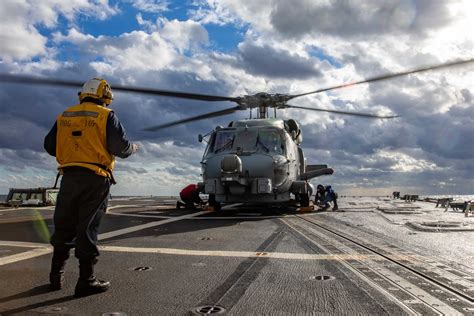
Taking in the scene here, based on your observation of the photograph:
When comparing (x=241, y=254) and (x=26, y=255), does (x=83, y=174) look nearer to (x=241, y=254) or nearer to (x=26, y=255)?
(x=26, y=255)

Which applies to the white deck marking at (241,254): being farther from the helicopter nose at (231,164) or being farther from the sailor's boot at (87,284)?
the helicopter nose at (231,164)

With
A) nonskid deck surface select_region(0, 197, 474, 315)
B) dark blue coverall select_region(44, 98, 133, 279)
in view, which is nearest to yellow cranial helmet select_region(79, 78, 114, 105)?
dark blue coverall select_region(44, 98, 133, 279)

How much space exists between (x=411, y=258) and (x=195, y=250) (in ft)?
10.4

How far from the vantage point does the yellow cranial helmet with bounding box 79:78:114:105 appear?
14.3ft

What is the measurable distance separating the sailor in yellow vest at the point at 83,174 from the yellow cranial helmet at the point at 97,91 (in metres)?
0.09

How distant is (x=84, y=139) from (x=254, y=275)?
2355mm

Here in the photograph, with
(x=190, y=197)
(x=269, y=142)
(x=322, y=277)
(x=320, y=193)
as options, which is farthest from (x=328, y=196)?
(x=322, y=277)

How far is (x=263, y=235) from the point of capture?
8469 millimetres

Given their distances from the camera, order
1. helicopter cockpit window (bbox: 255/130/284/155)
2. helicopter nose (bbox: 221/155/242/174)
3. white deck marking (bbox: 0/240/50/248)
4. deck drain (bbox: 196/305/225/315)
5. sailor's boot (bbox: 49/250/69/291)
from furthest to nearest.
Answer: helicopter cockpit window (bbox: 255/130/284/155)
helicopter nose (bbox: 221/155/242/174)
white deck marking (bbox: 0/240/50/248)
sailor's boot (bbox: 49/250/69/291)
deck drain (bbox: 196/305/225/315)

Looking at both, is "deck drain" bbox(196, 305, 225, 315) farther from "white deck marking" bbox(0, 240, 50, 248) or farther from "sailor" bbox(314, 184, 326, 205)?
"sailor" bbox(314, 184, 326, 205)

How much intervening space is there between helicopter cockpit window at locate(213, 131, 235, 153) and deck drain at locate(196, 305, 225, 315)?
12036 millimetres

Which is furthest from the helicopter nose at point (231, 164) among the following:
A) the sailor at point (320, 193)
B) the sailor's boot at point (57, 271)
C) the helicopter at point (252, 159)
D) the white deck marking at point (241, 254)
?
the sailor's boot at point (57, 271)

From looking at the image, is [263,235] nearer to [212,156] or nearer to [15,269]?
[15,269]

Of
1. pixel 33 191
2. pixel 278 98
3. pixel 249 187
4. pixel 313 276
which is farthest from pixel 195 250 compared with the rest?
pixel 33 191
